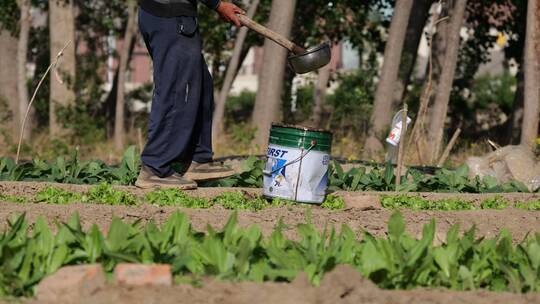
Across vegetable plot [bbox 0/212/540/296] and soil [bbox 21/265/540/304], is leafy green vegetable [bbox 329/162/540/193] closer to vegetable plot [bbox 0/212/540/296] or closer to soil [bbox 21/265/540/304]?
vegetable plot [bbox 0/212/540/296]

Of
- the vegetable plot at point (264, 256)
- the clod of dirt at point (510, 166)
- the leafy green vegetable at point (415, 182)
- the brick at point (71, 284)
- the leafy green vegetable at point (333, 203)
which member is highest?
the clod of dirt at point (510, 166)

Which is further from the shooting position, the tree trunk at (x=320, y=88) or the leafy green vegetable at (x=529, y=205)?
the tree trunk at (x=320, y=88)

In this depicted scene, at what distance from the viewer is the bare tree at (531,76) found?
13883 mm

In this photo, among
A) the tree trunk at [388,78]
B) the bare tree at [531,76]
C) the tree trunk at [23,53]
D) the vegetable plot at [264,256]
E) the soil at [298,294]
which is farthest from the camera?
the tree trunk at [23,53]

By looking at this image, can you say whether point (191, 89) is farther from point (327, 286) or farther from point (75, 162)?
point (327, 286)

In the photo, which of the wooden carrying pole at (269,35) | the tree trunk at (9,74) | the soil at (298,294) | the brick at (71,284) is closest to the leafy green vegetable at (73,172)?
the wooden carrying pole at (269,35)

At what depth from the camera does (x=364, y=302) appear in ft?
16.4

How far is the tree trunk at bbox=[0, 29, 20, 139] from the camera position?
2156cm

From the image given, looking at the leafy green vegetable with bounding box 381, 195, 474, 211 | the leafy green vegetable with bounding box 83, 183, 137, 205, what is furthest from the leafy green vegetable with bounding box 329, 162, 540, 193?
the leafy green vegetable with bounding box 83, 183, 137, 205

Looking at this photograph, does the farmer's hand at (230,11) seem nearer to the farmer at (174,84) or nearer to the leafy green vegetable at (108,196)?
the farmer at (174,84)

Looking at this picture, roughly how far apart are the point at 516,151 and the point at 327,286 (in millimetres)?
6623

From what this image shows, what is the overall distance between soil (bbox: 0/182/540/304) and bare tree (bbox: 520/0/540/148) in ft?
15.5

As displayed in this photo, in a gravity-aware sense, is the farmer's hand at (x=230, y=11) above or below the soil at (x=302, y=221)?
above

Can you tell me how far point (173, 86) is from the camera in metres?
8.48
